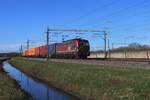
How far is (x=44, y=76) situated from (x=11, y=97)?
1052 inches

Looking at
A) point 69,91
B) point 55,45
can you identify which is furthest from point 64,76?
point 55,45

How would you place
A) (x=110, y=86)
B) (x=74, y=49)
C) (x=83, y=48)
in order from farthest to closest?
(x=74, y=49) → (x=83, y=48) → (x=110, y=86)

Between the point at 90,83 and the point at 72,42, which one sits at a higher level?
the point at 72,42

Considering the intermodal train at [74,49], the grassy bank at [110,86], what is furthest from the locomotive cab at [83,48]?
the grassy bank at [110,86]

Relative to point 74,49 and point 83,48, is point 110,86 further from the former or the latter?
point 74,49

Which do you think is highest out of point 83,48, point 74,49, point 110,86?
point 83,48

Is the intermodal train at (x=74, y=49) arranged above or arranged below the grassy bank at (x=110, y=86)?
above

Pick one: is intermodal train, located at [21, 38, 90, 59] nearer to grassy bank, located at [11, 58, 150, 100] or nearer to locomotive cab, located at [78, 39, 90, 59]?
locomotive cab, located at [78, 39, 90, 59]

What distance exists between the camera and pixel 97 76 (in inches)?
1202

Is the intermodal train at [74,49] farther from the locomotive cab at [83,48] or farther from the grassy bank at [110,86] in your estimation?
the grassy bank at [110,86]

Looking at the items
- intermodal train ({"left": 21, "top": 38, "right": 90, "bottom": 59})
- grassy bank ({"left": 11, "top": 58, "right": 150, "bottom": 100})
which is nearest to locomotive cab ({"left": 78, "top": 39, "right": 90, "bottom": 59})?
intermodal train ({"left": 21, "top": 38, "right": 90, "bottom": 59})

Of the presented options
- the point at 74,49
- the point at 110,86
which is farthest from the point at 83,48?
the point at 110,86

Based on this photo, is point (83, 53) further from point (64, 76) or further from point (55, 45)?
point (64, 76)

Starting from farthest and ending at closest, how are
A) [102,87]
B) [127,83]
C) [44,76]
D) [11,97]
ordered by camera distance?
[44,76] < [102,87] < [127,83] < [11,97]
